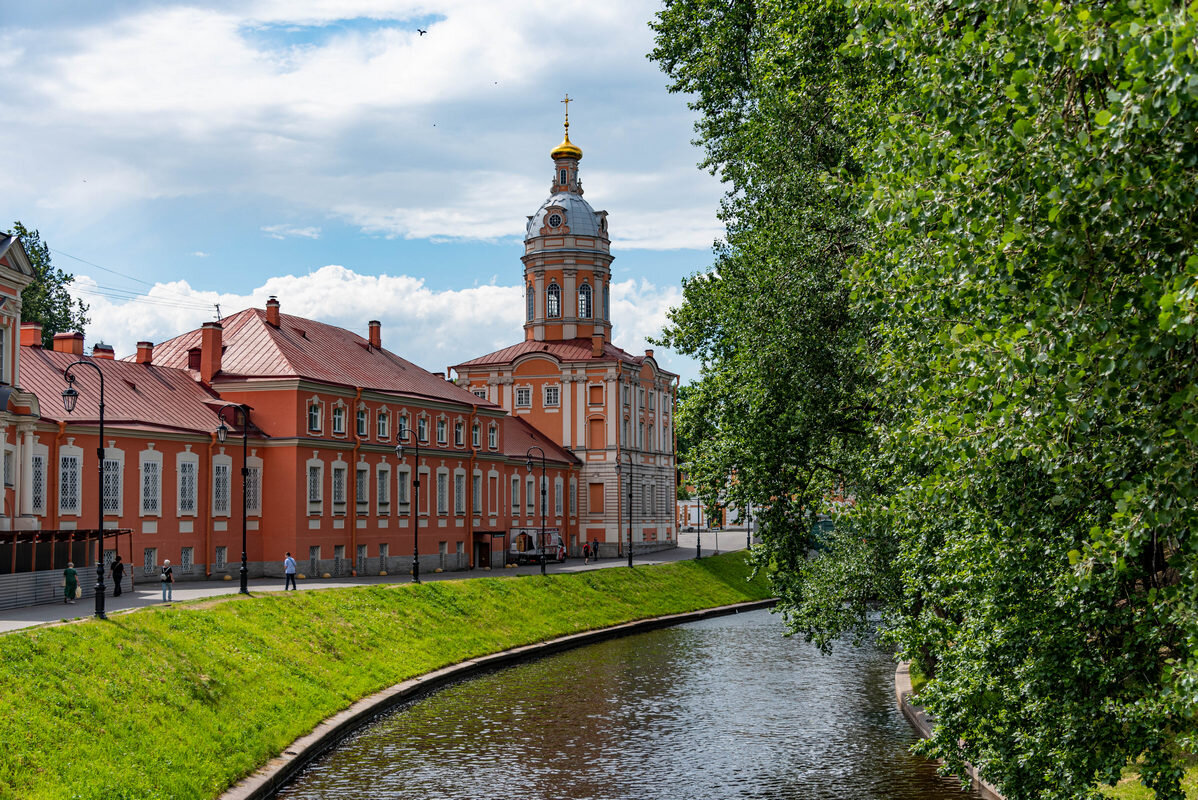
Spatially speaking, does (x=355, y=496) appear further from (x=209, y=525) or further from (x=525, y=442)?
(x=525, y=442)

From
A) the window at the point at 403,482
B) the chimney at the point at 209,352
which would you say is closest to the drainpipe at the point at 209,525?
the chimney at the point at 209,352

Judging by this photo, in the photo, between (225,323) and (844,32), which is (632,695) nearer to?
(844,32)

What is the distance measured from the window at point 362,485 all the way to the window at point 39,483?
1679 centimetres

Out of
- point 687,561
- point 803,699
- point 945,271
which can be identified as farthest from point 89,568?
point 687,561

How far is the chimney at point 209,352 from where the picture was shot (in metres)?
56.2

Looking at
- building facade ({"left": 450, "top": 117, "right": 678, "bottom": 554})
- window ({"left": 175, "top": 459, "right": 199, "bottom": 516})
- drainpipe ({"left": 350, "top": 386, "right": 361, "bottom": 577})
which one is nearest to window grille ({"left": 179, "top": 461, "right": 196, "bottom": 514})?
window ({"left": 175, "top": 459, "right": 199, "bottom": 516})

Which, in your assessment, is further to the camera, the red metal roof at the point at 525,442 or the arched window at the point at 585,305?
the arched window at the point at 585,305

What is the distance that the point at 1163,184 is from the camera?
9.67 meters

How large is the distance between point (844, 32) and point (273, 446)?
38546mm

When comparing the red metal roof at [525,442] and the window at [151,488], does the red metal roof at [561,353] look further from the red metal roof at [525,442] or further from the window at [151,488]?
the window at [151,488]

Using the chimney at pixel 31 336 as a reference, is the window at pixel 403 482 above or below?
below

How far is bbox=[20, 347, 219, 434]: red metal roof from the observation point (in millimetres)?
46406

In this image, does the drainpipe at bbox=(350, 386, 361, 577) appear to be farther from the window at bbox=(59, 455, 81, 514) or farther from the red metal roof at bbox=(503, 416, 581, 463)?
the red metal roof at bbox=(503, 416, 581, 463)

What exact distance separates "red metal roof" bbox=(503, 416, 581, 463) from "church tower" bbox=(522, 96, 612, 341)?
8.60 m
